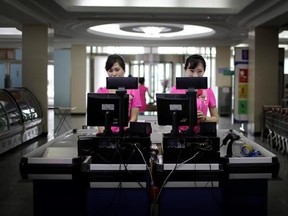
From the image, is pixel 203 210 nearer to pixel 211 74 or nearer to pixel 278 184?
pixel 278 184

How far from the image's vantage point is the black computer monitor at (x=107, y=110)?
3.37 metres

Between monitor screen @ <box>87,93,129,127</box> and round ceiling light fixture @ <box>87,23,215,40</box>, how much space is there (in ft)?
32.4

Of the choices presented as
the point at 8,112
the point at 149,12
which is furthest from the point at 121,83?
the point at 149,12

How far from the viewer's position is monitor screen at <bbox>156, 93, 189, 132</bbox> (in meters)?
3.37

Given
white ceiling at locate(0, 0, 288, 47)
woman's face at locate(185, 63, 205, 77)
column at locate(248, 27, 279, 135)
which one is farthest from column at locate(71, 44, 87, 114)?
woman's face at locate(185, 63, 205, 77)

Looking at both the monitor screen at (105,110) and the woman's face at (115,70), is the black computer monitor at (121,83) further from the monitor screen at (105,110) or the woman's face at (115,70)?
the woman's face at (115,70)

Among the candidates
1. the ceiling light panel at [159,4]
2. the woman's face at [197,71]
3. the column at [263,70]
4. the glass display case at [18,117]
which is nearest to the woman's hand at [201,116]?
the woman's face at [197,71]

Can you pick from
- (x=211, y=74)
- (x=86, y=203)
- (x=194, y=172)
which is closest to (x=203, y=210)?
(x=194, y=172)

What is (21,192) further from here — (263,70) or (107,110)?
(263,70)

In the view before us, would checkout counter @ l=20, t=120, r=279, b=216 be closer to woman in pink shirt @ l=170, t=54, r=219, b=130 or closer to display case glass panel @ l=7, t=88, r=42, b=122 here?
woman in pink shirt @ l=170, t=54, r=219, b=130

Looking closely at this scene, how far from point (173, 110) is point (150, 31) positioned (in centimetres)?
1086

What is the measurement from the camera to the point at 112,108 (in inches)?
133

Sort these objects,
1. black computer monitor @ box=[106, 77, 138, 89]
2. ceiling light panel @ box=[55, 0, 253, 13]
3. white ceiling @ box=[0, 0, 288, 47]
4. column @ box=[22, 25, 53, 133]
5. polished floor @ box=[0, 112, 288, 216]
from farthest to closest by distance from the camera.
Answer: column @ box=[22, 25, 53, 133]
ceiling light panel @ box=[55, 0, 253, 13]
white ceiling @ box=[0, 0, 288, 47]
polished floor @ box=[0, 112, 288, 216]
black computer monitor @ box=[106, 77, 138, 89]

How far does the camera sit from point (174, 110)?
3387 millimetres
